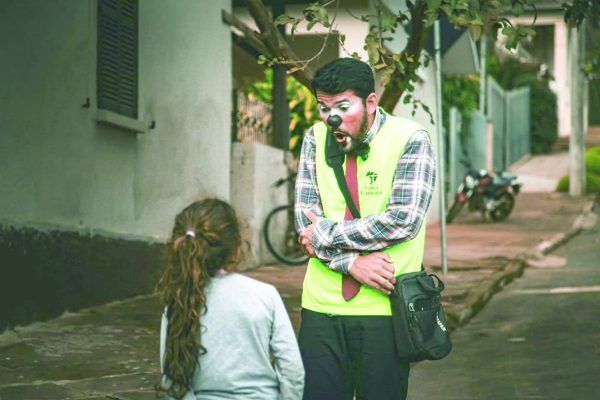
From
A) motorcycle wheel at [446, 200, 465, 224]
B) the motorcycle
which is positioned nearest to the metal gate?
the motorcycle

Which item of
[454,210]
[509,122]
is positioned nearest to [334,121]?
[454,210]

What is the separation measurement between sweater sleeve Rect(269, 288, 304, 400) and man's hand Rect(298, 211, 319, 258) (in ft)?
1.23

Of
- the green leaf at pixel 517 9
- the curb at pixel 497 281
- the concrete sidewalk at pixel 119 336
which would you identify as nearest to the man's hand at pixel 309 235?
the concrete sidewalk at pixel 119 336

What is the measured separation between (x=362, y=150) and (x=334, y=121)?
145 millimetres

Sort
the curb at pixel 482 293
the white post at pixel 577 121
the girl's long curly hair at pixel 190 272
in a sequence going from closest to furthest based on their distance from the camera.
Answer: the girl's long curly hair at pixel 190 272, the curb at pixel 482 293, the white post at pixel 577 121

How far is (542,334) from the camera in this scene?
345 inches

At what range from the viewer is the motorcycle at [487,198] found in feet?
61.7

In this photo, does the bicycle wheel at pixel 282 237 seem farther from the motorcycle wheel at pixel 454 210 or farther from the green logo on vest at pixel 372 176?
the green logo on vest at pixel 372 176

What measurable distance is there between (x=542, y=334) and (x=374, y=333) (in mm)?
5416

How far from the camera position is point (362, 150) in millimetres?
3732

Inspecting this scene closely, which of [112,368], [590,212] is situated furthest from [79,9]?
[590,212]

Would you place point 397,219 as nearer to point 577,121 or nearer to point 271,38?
point 271,38

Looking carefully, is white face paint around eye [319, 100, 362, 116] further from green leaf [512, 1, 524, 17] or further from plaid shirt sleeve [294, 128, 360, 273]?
green leaf [512, 1, 524, 17]

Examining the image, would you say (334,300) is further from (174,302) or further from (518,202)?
(518,202)
